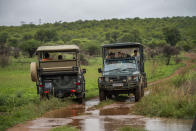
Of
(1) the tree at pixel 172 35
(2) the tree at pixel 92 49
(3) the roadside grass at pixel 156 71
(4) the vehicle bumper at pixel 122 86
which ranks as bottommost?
(3) the roadside grass at pixel 156 71

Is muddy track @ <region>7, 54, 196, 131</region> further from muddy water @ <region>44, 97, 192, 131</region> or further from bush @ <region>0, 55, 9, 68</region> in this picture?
bush @ <region>0, 55, 9, 68</region>

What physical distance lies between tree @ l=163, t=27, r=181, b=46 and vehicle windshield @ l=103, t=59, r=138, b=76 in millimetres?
76859

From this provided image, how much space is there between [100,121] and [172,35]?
8339 cm

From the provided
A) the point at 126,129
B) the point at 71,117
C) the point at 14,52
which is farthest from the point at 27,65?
the point at 126,129

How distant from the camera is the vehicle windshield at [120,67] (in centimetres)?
1630

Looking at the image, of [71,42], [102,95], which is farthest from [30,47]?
[102,95]

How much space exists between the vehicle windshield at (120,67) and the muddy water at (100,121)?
7.76 ft

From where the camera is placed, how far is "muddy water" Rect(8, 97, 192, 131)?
991cm

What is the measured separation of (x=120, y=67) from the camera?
16.6 m

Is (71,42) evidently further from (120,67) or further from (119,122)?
(119,122)

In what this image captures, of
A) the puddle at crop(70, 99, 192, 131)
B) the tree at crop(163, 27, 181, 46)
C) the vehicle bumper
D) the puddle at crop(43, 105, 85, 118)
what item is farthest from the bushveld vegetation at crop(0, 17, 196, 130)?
the puddle at crop(70, 99, 192, 131)

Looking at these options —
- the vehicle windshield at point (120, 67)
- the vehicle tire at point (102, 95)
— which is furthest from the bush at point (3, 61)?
the vehicle tire at point (102, 95)

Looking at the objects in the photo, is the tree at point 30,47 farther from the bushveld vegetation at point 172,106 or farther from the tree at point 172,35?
the bushveld vegetation at point 172,106

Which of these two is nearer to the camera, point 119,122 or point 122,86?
point 119,122
